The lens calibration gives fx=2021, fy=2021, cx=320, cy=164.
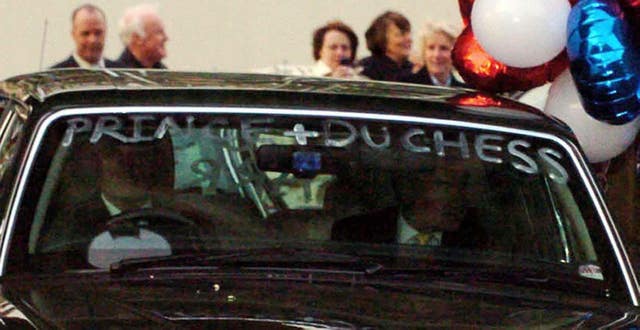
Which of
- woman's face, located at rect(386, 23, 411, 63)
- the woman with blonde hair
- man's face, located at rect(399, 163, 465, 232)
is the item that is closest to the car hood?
man's face, located at rect(399, 163, 465, 232)

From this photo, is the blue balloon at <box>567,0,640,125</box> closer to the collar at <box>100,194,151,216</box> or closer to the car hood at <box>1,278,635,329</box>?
the car hood at <box>1,278,635,329</box>

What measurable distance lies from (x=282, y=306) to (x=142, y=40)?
7850 mm

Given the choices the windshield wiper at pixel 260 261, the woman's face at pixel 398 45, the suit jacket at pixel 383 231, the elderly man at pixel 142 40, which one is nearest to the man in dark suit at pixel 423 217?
the suit jacket at pixel 383 231

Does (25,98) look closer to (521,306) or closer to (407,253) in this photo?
(407,253)

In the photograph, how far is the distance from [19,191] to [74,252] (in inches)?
7.9

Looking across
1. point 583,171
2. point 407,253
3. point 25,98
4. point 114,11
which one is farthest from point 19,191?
point 114,11

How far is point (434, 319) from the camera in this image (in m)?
4.39

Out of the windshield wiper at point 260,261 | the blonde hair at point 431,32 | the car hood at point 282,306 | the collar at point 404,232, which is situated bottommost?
the car hood at point 282,306

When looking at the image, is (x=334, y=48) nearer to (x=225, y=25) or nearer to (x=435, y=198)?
(x=225, y=25)

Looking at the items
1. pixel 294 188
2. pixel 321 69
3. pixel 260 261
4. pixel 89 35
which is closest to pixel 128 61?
pixel 89 35

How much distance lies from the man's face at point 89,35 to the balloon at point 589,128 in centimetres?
562

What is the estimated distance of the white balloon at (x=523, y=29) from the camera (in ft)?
22.3

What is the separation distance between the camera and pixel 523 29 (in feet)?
22.4

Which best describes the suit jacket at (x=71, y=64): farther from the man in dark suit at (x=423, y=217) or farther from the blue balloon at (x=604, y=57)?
the man in dark suit at (x=423, y=217)
